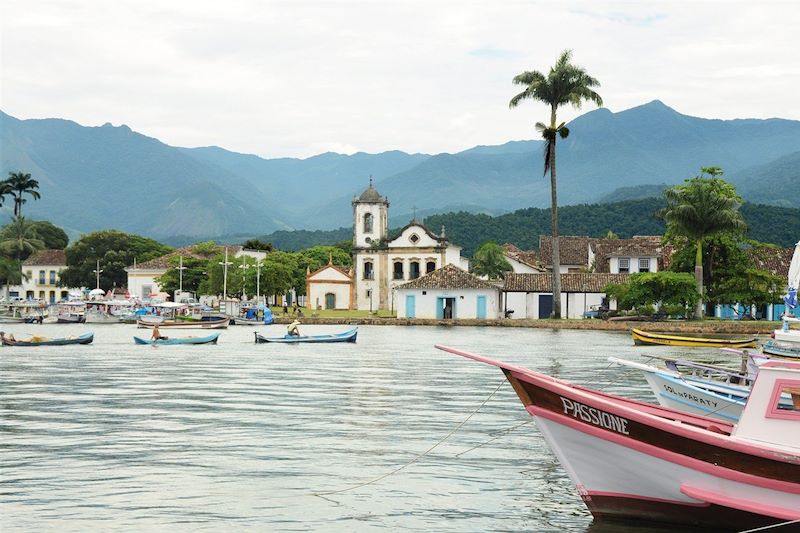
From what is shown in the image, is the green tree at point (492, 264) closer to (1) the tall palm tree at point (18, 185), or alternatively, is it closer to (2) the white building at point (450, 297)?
(2) the white building at point (450, 297)

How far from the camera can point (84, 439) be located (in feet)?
69.3

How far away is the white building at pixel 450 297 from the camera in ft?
284

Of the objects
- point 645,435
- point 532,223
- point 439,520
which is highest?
point 532,223

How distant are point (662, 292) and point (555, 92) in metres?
15.6

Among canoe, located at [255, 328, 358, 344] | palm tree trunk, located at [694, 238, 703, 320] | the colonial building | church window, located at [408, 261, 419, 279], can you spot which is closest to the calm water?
canoe, located at [255, 328, 358, 344]

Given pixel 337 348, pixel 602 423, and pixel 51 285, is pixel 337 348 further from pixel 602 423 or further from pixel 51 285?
pixel 51 285

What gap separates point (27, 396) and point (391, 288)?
80500 millimetres

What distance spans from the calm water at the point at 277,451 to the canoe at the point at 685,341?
→ 10.2 meters

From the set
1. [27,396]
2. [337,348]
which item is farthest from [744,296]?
[27,396]

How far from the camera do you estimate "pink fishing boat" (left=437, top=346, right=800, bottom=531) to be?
12.9 metres

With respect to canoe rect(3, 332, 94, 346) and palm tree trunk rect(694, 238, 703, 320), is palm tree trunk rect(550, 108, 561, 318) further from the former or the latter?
canoe rect(3, 332, 94, 346)

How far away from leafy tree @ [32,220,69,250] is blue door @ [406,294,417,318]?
3462 inches

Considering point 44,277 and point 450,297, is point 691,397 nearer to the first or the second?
point 450,297

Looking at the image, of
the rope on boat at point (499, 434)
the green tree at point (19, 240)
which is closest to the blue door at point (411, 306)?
the rope on boat at point (499, 434)
